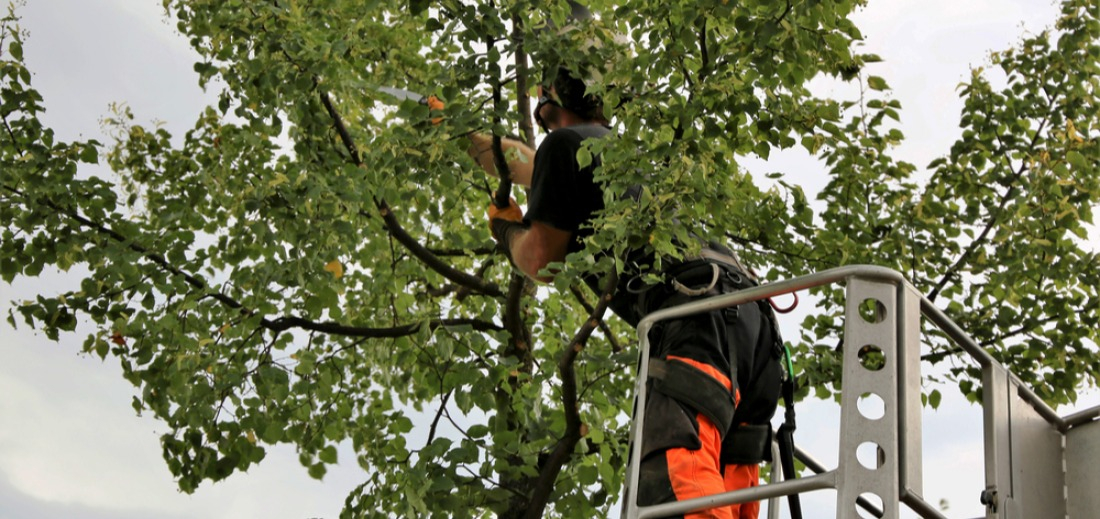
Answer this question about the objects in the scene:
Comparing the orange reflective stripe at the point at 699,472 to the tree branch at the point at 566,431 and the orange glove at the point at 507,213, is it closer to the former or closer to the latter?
the tree branch at the point at 566,431

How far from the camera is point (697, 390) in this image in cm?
438

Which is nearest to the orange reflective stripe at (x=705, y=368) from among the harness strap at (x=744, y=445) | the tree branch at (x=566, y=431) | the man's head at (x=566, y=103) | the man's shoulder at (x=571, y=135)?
the harness strap at (x=744, y=445)

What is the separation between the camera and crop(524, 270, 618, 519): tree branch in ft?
21.3

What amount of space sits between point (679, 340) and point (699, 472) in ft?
1.94

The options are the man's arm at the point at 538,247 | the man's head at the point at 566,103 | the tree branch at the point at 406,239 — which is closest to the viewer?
the man's arm at the point at 538,247

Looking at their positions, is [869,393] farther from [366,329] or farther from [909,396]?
[366,329]

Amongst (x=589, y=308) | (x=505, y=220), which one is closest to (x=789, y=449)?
(x=505, y=220)

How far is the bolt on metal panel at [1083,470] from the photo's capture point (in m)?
4.13

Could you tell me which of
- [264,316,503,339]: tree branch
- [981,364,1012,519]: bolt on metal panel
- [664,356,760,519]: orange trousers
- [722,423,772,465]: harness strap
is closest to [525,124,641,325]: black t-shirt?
[722,423,772,465]: harness strap

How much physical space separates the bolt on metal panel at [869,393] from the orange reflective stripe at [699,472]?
31.4 inches

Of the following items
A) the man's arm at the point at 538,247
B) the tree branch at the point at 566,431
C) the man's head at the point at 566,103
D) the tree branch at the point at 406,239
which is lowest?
the tree branch at the point at 566,431

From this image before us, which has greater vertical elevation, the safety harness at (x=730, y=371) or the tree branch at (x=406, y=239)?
the tree branch at (x=406, y=239)

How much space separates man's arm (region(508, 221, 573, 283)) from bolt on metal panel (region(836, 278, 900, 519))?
242 cm

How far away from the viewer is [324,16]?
29.4 ft
